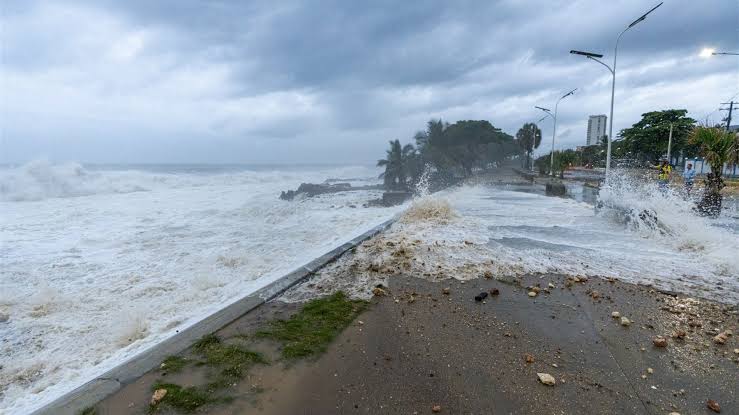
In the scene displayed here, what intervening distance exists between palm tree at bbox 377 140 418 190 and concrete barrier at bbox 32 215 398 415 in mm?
32542

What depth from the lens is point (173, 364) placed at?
281 centimetres

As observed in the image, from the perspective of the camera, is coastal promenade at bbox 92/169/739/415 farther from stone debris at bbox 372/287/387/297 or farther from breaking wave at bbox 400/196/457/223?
breaking wave at bbox 400/196/457/223

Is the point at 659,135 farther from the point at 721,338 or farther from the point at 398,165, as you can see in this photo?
the point at 721,338

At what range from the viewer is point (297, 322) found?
359 centimetres

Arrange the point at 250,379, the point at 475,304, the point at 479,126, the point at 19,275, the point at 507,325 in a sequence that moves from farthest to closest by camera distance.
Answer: the point at 479,126
the point at 19,275
the point at 475,304
the point at 507,325
the point at 250,379

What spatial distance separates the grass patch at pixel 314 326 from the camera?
3.10 meters

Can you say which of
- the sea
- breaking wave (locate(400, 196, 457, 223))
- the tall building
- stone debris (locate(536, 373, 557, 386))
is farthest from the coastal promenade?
the tall building

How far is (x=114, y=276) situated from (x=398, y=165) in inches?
1314

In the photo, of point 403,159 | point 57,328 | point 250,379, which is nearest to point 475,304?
point 250,379

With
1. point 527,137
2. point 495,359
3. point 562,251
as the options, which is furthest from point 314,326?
point 527,137

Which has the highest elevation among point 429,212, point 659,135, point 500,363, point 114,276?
point 659,135

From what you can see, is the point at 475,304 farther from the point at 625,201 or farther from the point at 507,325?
the point at 625,201

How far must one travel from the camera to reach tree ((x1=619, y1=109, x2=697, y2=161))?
32312 mm

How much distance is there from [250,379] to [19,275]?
652 cm
